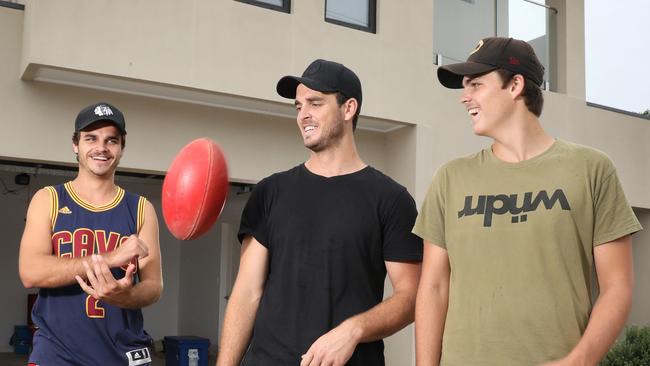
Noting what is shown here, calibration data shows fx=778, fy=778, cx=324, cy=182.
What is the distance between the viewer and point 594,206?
8.13 feet

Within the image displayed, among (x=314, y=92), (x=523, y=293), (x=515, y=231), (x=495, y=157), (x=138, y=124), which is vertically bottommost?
(x=523, y=293)

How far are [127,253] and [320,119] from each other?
981mm

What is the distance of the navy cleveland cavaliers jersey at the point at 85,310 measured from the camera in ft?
11.0

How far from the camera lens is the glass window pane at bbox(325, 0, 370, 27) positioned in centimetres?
903

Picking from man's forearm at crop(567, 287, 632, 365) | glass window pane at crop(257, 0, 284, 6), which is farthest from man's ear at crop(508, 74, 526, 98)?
glass window pane at crop(257, 0, 284, 6)

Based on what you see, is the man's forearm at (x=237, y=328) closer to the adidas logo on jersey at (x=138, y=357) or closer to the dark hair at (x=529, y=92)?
the adidas logo on jersey at (x=138, y=357)

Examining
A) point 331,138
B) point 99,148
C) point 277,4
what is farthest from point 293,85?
point 277,4

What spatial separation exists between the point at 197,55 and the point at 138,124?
1.00 meters

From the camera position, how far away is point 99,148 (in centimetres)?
360

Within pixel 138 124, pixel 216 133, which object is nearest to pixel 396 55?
pixel 216 133

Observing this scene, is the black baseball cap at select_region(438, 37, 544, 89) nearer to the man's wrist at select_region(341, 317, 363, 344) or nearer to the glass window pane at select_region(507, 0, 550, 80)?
the man's wrist at select_region(341, 317, 363, 344)

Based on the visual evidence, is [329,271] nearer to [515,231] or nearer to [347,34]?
[515,231]

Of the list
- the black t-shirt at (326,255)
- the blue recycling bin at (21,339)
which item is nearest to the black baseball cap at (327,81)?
the black t-shirt at (326,255)

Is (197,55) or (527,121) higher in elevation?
(197,55)
